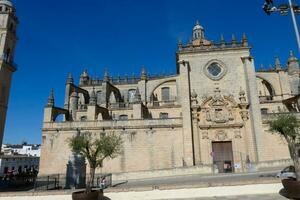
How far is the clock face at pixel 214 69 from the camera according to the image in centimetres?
3095

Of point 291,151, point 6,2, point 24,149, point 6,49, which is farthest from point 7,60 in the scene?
point 24,149

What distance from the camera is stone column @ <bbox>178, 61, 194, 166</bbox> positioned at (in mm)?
26469

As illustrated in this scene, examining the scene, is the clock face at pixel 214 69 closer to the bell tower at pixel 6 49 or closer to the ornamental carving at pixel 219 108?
the ornamental carving at pixel 219 108

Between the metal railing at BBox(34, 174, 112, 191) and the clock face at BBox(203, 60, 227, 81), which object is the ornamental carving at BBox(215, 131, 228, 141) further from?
the metal railing at BBox(34, 174, 112, 191)

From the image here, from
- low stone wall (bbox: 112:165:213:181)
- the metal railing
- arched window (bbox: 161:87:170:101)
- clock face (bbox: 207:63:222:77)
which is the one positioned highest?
clock face (bbox: 207:63:222:77)

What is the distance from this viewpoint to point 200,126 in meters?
28.1

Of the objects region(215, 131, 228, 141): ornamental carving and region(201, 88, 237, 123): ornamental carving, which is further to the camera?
region(201, 88, 237, 123): ornamental carving

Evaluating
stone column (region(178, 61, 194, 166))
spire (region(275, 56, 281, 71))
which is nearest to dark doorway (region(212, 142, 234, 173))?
stone column (region(178, 61, 194, 166))

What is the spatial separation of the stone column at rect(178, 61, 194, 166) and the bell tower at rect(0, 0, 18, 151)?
68.7ft

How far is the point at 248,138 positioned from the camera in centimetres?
2717

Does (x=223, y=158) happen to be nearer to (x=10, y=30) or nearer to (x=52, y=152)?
(x=52, y=152)

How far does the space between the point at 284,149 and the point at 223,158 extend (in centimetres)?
640

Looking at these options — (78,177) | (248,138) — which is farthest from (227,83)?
(78,177)

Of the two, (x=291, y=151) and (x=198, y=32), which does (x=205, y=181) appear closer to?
(x=291, y=151)
